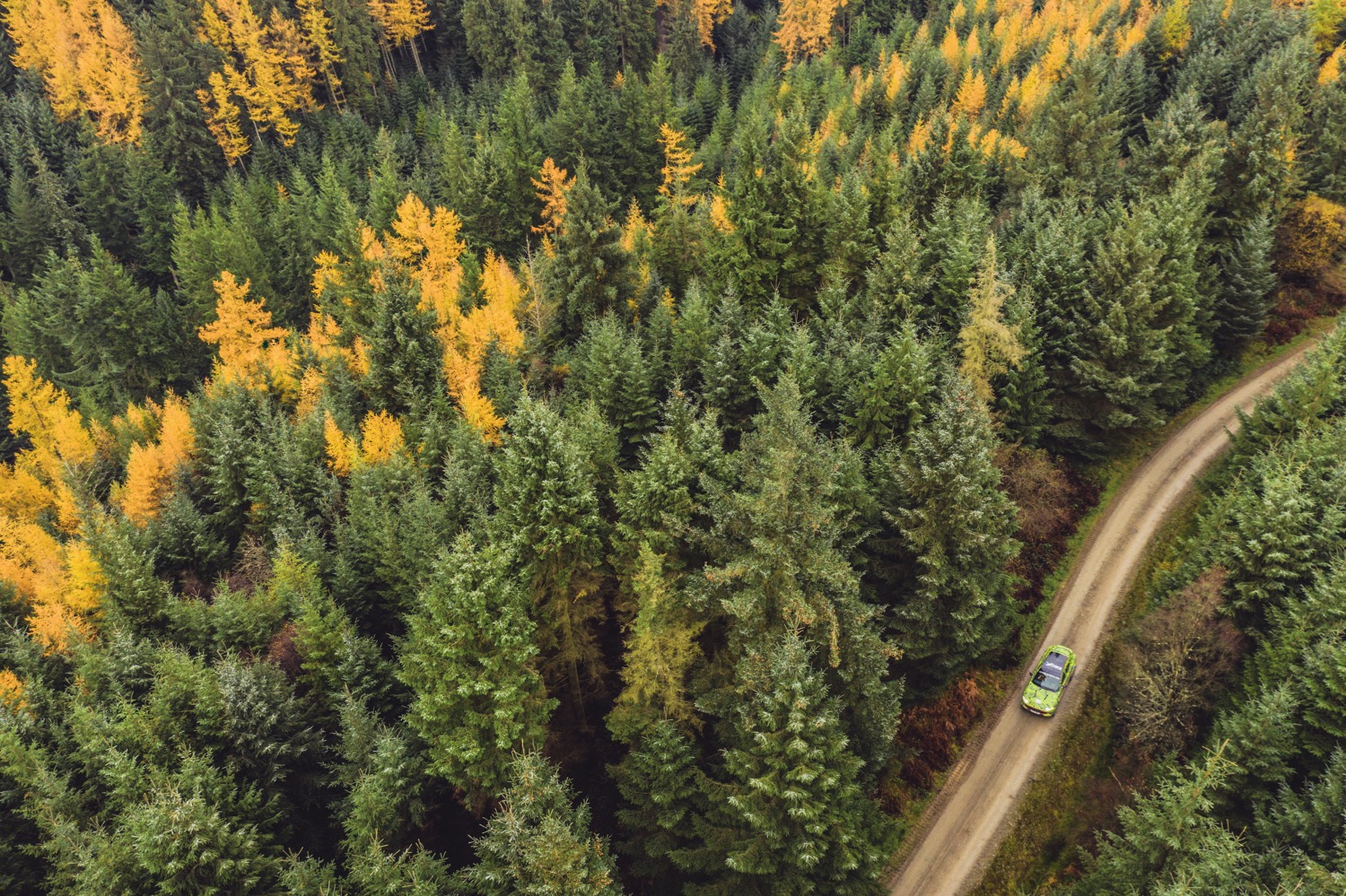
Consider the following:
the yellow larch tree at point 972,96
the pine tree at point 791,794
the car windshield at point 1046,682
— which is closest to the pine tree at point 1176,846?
the pine tree at point 791,794

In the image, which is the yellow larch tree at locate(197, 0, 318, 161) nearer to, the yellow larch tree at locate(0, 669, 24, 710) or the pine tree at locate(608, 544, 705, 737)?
the yellow larch tree at locate(0, 669, 24, 710)

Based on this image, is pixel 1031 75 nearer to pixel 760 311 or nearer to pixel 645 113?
pixel 645 113

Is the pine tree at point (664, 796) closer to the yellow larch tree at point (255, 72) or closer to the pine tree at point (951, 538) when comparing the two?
the pine tree at point (951, 538)

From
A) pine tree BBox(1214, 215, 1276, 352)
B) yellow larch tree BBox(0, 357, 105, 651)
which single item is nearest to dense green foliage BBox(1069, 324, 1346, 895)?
pine tree BBox(1214, 215, 1276, 352)

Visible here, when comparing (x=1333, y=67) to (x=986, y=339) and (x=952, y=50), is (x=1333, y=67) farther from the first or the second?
(x=986, y=339)

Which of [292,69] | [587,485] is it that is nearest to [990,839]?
[587,485]

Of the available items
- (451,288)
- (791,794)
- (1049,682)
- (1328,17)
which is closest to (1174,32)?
(1328,17)
